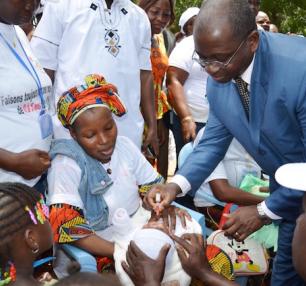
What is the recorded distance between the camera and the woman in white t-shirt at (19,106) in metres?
2.54

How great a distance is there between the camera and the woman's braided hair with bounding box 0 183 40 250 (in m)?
1.91

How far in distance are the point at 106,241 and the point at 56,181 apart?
14.3 inches

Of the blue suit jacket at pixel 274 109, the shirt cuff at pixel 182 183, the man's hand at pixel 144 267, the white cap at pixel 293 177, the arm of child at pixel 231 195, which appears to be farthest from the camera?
the arm of child at pixel 231 195

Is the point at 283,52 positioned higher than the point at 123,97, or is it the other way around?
the point at 283,52

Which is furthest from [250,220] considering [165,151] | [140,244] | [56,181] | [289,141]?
[165,151]

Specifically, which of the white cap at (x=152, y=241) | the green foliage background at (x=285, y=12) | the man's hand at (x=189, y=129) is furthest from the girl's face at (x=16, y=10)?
the green foliage background at (x=285, y=12)

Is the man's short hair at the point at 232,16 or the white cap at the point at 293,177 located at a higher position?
the man's short hair at the point at 232,16

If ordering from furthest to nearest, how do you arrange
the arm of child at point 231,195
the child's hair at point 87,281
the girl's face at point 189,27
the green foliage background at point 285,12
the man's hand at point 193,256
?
the green foliage background at point 285,12
the girl's face at point 189,27
the arm of child at point 231,195
the man's hand at point 193,256
the child's hair at point 87,281

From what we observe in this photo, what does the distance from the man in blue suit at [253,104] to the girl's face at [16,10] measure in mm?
824

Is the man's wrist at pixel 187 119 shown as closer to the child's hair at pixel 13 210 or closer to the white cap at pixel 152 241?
the white cap at pixel 152 241

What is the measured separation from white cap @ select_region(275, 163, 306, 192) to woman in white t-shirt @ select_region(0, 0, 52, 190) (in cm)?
113

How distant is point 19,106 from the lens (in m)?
2.62

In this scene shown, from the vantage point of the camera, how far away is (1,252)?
1895 millimetres

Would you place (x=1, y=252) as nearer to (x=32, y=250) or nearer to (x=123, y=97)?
(x=32, y=250)
